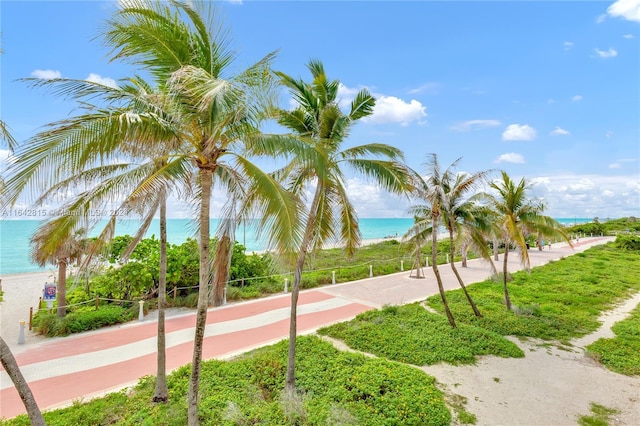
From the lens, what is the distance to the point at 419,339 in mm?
8758

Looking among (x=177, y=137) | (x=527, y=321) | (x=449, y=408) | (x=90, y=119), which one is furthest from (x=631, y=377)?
(x=90, y=119)

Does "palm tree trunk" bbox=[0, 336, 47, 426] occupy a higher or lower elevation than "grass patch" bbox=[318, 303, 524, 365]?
higher

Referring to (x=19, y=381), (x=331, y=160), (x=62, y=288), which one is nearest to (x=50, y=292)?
(x=62, y=288)

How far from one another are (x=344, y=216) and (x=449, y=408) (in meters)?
4.41

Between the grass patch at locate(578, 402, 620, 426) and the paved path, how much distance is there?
270 inches

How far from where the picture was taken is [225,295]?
1226 cm

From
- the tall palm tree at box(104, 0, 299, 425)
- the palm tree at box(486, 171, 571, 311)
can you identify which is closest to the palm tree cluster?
the tall palm tree at box(104, 0, 299, 425)

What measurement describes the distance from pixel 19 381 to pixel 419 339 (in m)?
8.63

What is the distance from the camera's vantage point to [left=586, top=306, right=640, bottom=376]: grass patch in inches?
306

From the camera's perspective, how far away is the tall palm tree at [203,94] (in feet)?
12.0

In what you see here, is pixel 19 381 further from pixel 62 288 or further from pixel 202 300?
pixel 62 288

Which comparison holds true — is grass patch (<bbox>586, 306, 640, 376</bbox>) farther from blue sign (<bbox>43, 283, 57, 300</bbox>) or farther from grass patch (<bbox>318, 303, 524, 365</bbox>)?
blue sign (<bbox>43, 283, 57, 300</bbox>)

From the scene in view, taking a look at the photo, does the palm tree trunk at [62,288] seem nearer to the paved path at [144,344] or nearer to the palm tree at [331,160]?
the paved path at [144,344]

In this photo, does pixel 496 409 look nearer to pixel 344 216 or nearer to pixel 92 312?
pixel 344 216
